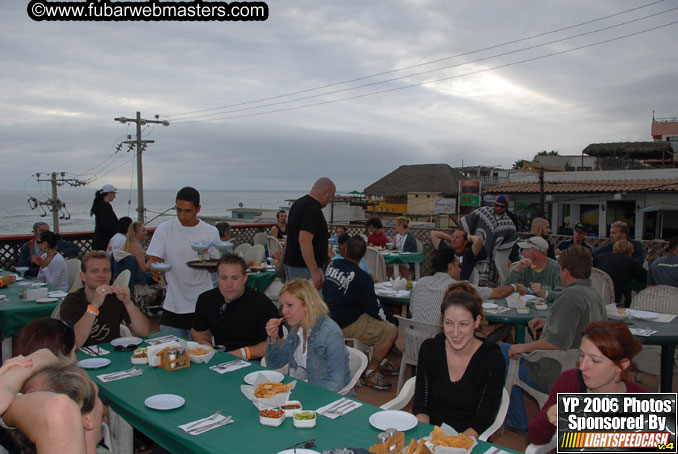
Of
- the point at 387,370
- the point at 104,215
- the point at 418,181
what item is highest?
the point at 418,181

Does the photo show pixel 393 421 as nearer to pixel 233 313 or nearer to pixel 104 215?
pixel 233 313

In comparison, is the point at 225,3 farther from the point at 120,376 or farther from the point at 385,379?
the point at 385,379

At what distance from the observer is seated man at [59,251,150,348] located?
3223 millimetres

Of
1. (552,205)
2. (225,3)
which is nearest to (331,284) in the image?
(225,3)

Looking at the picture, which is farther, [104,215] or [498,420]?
[104,215]

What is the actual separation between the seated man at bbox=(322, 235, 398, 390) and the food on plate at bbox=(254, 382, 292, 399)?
6.63ft

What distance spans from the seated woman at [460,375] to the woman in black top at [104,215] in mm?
5906

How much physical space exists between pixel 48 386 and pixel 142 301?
594 centimetres

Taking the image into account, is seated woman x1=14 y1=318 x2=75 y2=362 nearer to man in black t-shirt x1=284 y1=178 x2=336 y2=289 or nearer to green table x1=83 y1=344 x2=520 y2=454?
green table x1=83 y1=344 x2=520 y2=454

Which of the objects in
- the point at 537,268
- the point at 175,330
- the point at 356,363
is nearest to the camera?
the point at 356,363

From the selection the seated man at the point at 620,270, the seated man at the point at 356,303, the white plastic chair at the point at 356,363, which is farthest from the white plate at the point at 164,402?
the seated man at the point at 620,270

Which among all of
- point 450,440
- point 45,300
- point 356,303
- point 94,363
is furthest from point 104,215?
point 450,440

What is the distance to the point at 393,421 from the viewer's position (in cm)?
201

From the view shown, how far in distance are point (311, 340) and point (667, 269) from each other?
176 inches
